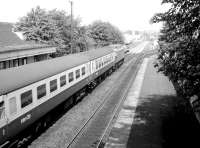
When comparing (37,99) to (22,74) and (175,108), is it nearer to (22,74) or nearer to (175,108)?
(22,74)

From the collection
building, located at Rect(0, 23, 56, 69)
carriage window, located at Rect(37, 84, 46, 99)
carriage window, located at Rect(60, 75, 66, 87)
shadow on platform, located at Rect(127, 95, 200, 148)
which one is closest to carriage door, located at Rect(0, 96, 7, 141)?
carriage window, located at Rect(37, 84, 46, 99)

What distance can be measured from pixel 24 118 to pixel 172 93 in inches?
700

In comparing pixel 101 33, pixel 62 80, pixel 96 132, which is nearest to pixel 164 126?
pixel 96 132

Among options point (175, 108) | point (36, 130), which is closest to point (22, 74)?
point (36, 130)

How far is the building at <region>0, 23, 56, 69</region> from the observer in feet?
74.8

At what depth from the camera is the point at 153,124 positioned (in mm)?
16609

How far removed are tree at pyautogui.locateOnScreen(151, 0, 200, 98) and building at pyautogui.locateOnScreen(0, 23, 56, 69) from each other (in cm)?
1605

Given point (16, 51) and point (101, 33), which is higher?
point (101, 33)

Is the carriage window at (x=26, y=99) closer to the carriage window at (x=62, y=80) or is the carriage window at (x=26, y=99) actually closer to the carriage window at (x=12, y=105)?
the carriage window at (x=12, y=105)

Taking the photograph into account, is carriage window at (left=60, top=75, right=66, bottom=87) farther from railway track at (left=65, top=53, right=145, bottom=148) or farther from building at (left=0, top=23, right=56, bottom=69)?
building at (left=0, top=23, right=56, bottom=69)

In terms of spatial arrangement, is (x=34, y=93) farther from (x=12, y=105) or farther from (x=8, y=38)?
(x=8, y=38)

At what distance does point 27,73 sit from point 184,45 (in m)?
7.70

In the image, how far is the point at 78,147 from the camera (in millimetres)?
12906

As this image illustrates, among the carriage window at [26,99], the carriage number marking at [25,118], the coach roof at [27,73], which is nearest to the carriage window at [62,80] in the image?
the coach roof at [27,73]
